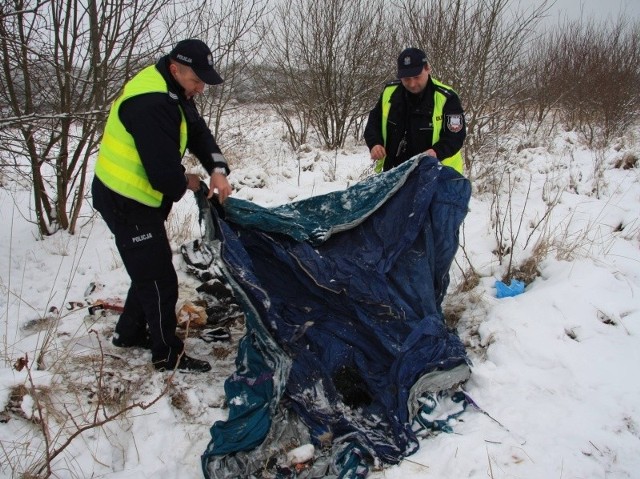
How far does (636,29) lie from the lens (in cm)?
1069

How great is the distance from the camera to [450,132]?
295 cm

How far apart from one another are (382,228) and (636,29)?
11.9 metres

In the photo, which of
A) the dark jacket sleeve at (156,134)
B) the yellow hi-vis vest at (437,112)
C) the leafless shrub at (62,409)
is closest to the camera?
the leafless shrub at (62,409)

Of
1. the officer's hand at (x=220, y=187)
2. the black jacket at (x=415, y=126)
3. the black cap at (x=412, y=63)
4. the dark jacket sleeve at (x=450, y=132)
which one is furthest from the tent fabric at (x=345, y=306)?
the black cap at (x=412, y=63)

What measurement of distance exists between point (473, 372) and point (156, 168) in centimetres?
191

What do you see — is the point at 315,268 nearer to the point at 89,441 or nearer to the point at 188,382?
the point at 188,382

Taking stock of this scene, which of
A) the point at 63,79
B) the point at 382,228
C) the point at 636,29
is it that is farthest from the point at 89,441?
the point at 636,29

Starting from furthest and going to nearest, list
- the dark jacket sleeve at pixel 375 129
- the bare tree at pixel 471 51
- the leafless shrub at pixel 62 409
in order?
1. the bare tree at pixel 471 51
2. the dark jacket sleeve at pixel 375 129
3. the leafless shrub at pixel 62 409

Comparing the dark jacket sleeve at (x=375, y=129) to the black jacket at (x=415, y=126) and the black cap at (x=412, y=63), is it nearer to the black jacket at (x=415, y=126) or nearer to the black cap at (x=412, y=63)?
the black jacket at (x=415, y=126)

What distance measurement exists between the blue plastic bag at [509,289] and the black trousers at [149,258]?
7.05 ft

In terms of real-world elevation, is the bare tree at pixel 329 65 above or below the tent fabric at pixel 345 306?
above

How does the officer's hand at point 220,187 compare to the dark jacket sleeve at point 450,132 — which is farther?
the dark jacket sleeve at point 450,132

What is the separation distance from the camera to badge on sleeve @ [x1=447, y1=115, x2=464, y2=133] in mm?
2943

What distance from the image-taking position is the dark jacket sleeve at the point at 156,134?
2105mm
